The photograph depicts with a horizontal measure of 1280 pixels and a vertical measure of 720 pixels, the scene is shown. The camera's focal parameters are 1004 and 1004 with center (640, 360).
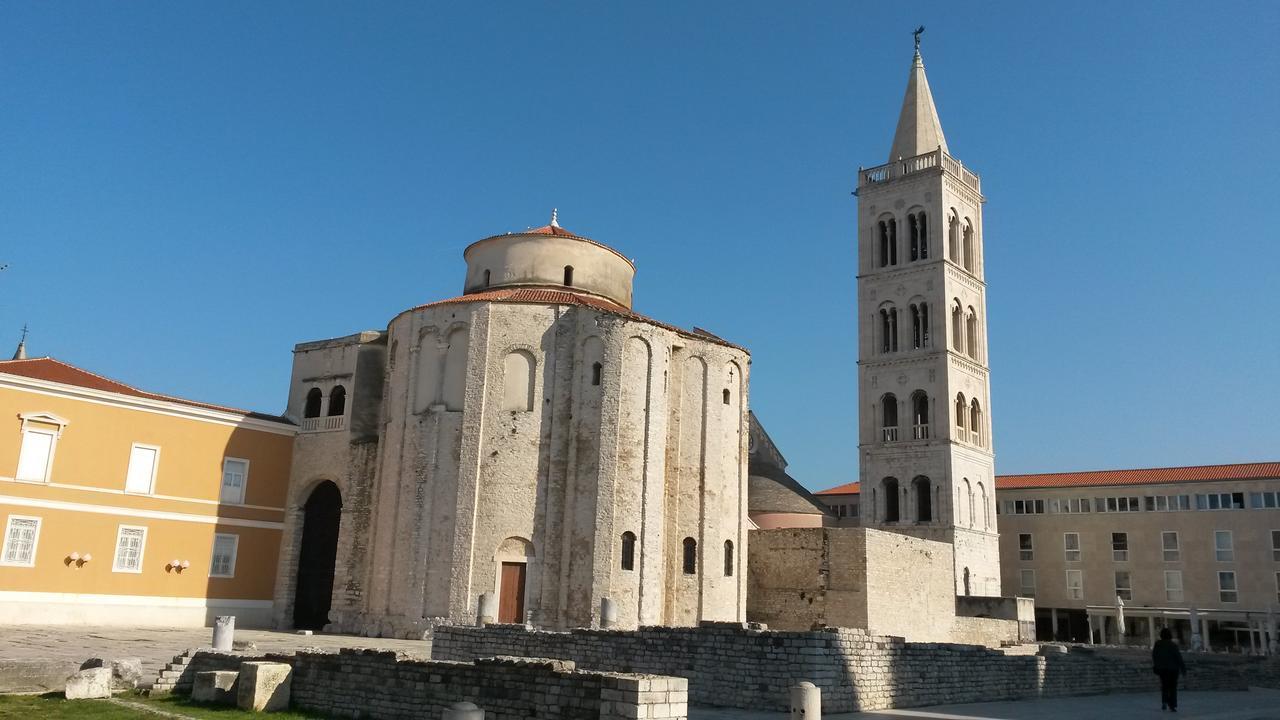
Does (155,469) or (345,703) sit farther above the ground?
(155,469)

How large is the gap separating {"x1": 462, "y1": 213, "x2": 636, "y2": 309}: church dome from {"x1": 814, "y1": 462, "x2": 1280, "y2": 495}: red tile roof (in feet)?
105

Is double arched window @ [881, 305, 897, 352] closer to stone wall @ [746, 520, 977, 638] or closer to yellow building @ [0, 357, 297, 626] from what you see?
stone wall @ [746, 520, 977, 638]

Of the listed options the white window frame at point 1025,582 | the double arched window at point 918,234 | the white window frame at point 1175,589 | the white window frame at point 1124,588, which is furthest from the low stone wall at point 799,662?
the white window frame at point 1025,582

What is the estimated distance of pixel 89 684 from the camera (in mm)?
13789

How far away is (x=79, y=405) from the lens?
2744 cm

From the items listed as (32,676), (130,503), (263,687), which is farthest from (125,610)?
(263,687)

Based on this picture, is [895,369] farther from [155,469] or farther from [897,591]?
[155,469]

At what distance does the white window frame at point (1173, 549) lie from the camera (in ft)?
164

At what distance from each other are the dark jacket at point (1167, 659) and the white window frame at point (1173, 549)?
3848cm

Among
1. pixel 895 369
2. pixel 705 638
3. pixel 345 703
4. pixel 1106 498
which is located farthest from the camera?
pixel 1106 498

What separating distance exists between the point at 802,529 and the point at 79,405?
21714 millimetres

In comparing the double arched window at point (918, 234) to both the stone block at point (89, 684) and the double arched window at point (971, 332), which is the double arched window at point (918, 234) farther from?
the stone block at point (89, 684)

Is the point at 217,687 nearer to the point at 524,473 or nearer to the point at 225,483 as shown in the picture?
the point at 524,473

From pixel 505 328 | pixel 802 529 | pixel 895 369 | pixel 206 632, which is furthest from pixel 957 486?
pixel 206 632
